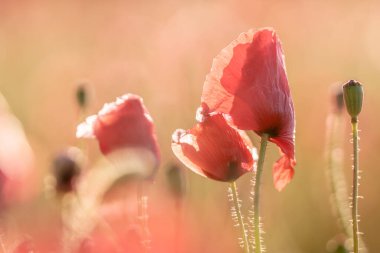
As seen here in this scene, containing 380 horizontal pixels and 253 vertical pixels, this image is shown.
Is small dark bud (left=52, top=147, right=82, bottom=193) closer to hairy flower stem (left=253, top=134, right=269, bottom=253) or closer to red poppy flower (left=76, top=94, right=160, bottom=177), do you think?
red poppy flower (left=76, top=94, right=160, bottom=177)

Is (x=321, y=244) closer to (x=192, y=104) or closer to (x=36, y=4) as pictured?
(x=192, y=104)

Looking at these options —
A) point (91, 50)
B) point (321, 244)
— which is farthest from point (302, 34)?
point (321, 244)

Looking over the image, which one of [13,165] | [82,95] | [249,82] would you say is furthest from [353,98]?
[82,95]

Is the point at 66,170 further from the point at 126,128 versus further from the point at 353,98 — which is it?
the point at 353,98

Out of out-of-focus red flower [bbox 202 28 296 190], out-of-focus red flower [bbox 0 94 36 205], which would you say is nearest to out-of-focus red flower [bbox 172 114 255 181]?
out-of-focus red flower [bbox 202 28 296 190]

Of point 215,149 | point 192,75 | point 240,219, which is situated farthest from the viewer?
point 192,75
